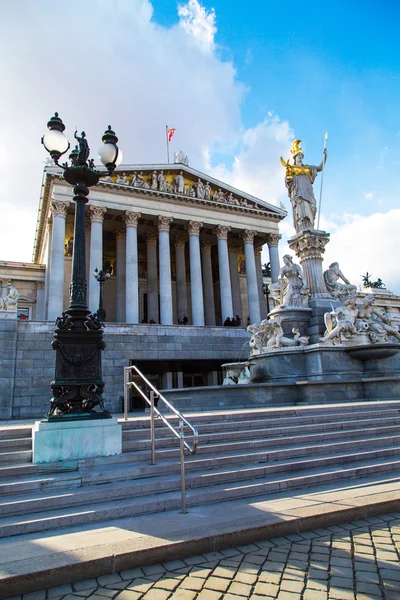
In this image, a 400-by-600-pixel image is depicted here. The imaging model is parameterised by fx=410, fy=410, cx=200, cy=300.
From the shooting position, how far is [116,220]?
41.1 meters

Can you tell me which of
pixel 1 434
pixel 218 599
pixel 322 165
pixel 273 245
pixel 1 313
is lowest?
pixel 218 599

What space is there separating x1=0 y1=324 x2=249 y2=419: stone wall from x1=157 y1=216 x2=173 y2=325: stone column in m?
5.99

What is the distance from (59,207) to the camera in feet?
114

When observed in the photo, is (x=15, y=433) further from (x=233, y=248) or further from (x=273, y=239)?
(x=233, y=248)

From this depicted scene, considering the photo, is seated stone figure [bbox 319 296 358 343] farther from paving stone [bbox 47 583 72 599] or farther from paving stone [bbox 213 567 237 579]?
paving stone [bbox 47 583 72 599]

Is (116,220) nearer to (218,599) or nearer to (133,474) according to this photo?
(133,474)

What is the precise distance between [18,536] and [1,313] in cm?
2122

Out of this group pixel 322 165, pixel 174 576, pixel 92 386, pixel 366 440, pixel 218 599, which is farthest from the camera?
pixel 322 165

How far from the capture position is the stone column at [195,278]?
36.6m

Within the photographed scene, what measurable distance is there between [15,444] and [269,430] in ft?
15.9

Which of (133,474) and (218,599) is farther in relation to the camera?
(133,474)

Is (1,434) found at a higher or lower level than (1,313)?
lower

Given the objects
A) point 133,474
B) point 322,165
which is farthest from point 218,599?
point 322,165

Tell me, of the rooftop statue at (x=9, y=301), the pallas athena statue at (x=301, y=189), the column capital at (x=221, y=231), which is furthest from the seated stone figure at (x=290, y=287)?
the column capital at (x=221, y=231)
